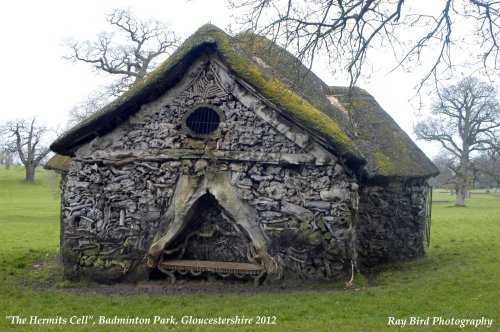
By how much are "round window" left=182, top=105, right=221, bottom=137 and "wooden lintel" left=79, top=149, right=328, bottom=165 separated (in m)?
0.48

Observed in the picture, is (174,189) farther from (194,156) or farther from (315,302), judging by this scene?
(315,302)

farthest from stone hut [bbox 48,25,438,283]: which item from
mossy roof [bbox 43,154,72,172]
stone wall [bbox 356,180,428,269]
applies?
mossy roof [bbox 43,154,72,172]

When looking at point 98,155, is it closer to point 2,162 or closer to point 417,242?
point 417,242

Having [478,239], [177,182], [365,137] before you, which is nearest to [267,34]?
[177,182]

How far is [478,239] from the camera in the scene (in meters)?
17.7

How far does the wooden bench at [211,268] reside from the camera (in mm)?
9664

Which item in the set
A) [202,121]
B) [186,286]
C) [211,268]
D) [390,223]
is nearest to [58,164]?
[202,121]

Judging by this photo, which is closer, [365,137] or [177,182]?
[177,182]

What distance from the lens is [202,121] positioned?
10328 mm

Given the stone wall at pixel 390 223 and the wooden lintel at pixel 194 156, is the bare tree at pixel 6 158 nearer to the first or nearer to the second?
the wooden lintel at pixel 194 156

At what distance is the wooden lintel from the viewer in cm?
967

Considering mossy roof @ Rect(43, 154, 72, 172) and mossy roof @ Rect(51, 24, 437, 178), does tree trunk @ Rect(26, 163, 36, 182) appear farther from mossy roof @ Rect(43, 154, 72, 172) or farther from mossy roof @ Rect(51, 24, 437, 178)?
mossy roof @ Rect(51, 24, 437, 178)

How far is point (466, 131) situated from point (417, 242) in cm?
2234

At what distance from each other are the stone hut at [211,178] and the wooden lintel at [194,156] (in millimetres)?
20
